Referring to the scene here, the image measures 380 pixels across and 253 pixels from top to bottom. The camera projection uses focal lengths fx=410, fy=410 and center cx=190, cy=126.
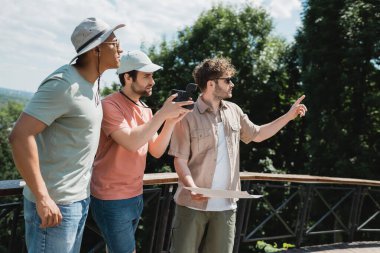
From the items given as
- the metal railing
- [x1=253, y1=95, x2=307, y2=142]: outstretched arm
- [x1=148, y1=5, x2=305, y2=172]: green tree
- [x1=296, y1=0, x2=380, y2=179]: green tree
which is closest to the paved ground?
the metal railing

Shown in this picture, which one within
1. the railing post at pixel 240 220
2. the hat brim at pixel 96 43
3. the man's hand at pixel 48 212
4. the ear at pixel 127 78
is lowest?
the railing post at pixel 240 220

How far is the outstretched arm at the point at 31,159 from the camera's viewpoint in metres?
1.55

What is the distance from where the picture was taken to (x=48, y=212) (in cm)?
159

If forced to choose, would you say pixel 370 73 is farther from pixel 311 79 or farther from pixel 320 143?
pixel 320 143

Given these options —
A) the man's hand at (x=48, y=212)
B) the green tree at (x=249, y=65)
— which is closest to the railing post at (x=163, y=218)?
the man's hand at (x=48, y=212)

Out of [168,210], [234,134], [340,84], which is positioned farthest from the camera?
[340,84]

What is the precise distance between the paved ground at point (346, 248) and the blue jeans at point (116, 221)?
3238mm

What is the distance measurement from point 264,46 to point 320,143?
5.73m

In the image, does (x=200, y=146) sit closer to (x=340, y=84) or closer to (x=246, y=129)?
(x=246, y=129)

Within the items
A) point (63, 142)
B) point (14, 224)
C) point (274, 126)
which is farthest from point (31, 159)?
point (274, 126)

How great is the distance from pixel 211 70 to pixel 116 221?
3.57 ft

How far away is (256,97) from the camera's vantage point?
17.3 m

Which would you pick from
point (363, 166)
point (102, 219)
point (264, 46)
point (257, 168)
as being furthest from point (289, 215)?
point (102, 219)

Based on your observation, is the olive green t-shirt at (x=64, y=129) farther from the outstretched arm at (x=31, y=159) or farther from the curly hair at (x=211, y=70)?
the curly hair at (x=211, y=70)
